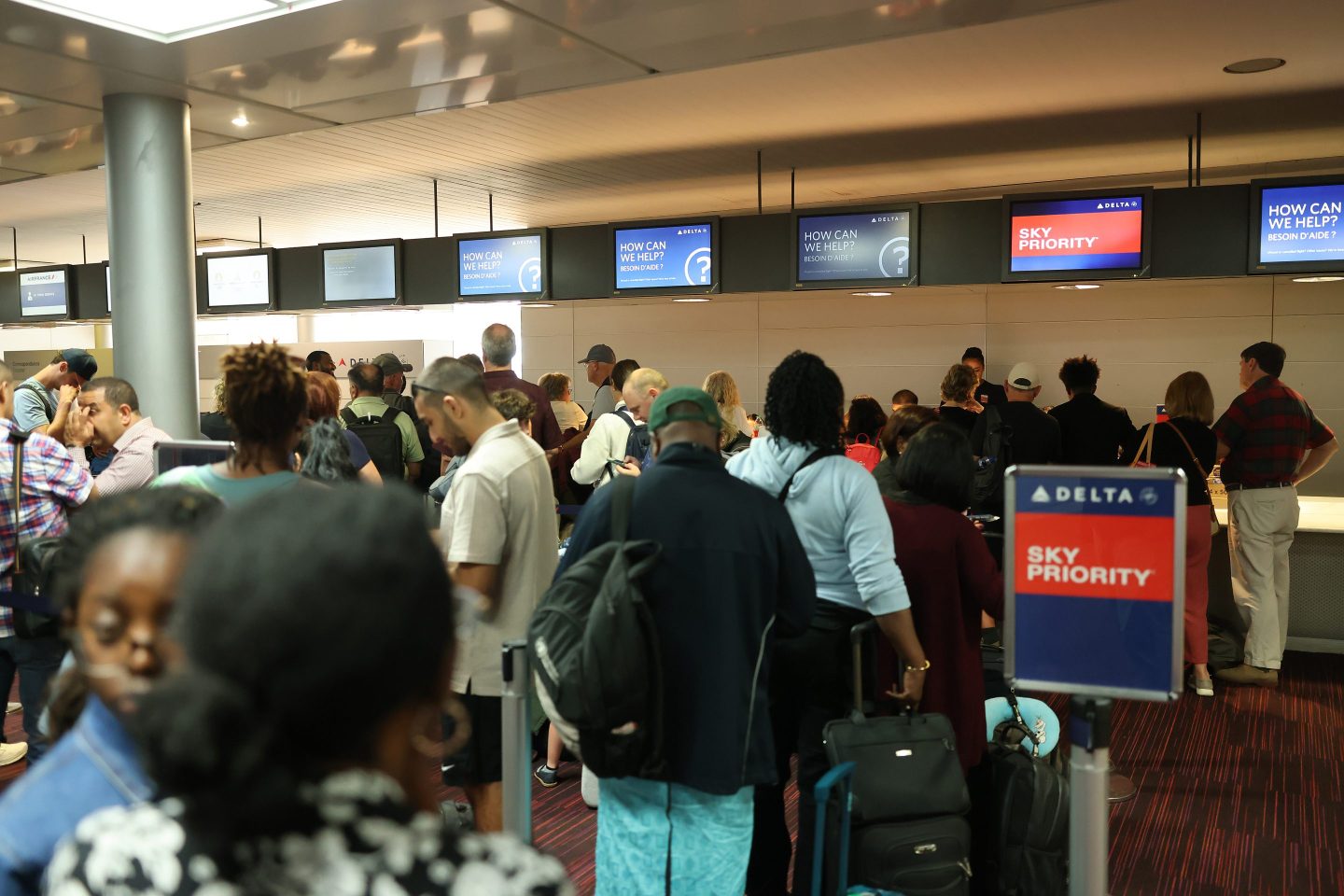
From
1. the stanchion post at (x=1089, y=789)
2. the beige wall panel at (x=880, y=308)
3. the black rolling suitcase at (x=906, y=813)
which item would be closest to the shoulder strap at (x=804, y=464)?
the black rolling suitcase at (x=906, y=813)

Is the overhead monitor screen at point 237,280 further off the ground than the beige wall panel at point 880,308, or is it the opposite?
the overhead monitor screen at point 237,280

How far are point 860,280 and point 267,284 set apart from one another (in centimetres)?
490

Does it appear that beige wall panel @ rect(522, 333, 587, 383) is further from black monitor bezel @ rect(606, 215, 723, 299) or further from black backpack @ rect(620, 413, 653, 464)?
black backpack @ rect(620, 413, 653, 464)

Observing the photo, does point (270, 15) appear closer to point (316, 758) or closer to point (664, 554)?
point (664, 554)

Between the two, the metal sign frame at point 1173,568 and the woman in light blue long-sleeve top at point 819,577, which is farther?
the woman in light blue long-sleeve top at point 819,577

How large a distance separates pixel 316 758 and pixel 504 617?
87.4 inches

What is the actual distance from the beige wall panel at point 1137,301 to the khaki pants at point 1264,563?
3011mm

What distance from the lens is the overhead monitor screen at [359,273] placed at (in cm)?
813

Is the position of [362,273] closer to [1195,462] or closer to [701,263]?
[701,263]

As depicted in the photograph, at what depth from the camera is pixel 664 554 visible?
7.26ft

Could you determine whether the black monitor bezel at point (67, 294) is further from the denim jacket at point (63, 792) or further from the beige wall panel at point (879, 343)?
the denim jacket at point (63, 792)

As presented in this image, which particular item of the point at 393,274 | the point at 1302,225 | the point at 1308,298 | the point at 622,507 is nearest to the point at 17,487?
the point at 622,507

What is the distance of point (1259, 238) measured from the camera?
5.84 metres

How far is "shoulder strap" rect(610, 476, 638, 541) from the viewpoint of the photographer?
2.22 meters
